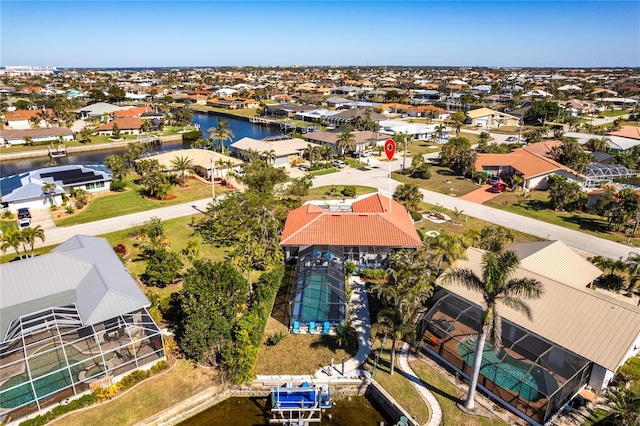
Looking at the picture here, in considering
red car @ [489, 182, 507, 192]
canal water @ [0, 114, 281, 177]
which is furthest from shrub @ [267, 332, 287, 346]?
canal water @ [0, 114, 281, 177]

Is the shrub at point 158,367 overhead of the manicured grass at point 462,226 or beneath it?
beneath

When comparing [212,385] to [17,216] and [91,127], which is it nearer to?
[17,216]

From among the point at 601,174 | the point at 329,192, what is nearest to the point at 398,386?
the point at 329,192

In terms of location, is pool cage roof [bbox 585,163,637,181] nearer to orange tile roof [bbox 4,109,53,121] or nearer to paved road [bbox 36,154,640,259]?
paved road [bbox 36,154,640,259]

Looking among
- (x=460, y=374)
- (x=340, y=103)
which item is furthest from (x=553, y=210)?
(x=340, y=103)

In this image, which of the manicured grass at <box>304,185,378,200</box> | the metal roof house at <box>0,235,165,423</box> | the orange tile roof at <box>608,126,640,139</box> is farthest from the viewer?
the orange tile roof at <box>608,126,640,139</box>

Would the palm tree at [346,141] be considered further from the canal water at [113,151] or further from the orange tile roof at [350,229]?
the orange tile roof at [350,229]

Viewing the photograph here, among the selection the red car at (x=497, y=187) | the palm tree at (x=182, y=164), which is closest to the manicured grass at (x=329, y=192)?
the red car at (x=497, y=187)
